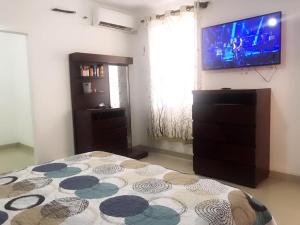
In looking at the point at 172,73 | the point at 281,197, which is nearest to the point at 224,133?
the point at 281,197

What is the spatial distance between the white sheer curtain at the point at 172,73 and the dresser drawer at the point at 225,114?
0.55 metres

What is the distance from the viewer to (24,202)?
1.18m

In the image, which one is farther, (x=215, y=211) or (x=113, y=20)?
(x=113, y=20)

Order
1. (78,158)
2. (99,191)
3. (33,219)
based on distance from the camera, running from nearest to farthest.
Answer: (33,219) → (99,191) → (78,158)

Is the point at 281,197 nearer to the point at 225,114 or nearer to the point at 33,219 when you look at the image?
the point at 225,114

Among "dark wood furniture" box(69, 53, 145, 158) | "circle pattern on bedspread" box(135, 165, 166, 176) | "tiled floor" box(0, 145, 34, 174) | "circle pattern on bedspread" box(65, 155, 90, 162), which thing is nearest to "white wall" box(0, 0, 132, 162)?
"dark wood furniture" box(69, 53, 145, 158)

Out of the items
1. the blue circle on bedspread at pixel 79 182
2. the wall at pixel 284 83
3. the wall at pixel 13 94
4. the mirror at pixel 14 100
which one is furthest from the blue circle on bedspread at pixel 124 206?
the wall at pixel 13 94

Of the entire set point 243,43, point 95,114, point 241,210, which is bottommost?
point 241,210

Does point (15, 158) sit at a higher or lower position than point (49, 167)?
lower

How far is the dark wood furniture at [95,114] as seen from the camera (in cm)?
330

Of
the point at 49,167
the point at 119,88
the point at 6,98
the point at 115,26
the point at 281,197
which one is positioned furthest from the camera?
the point at 6,98

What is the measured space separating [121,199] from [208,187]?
1.55 ft

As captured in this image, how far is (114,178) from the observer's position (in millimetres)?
1470

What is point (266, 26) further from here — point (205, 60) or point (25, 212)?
point (25, 212)
